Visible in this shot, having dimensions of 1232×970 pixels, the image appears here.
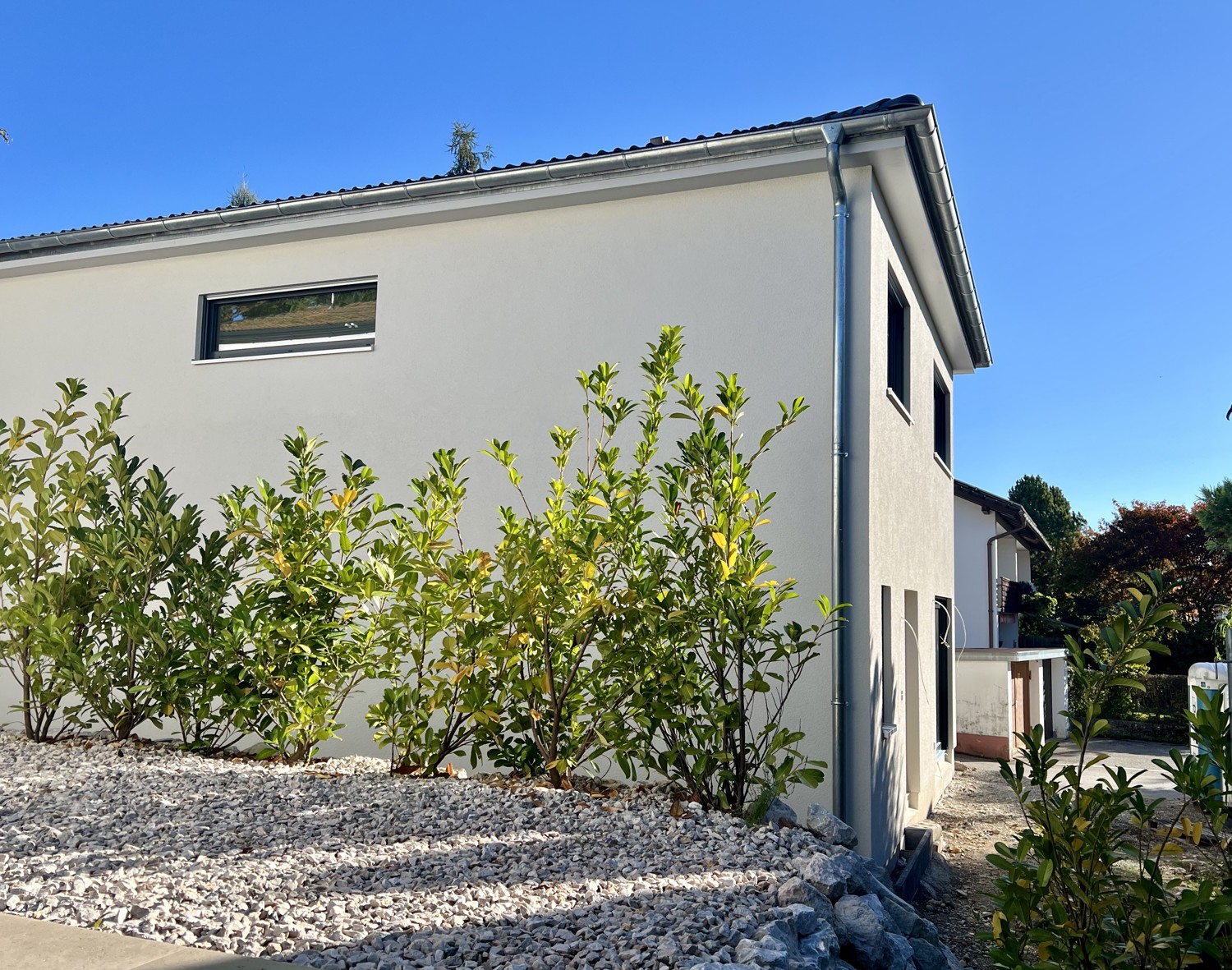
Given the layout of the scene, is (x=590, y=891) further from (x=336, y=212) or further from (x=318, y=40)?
(x=318, y=40)

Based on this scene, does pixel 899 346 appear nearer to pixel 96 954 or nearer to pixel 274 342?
pixel 274 342

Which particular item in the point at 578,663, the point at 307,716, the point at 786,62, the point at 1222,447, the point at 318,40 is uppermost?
the point at 318,40

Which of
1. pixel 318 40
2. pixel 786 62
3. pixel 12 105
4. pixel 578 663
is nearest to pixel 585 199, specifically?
pixel 786 62

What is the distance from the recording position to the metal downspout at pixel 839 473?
6484 millimetres

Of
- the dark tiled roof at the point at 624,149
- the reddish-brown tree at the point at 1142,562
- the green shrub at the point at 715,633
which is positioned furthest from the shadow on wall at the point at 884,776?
the reddish-brown tree at the point at 1142,562

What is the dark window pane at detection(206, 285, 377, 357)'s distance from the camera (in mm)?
8578

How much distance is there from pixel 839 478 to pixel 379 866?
3.90m

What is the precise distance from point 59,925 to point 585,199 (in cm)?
593

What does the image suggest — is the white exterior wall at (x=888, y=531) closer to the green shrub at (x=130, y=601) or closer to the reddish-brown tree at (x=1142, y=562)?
the green shrub at (x=130, y=601)

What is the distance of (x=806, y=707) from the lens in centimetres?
665

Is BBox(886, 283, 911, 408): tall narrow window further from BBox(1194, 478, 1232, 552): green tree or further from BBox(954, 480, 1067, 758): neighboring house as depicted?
BBox(954, 480, 1067, 758): neighboring house

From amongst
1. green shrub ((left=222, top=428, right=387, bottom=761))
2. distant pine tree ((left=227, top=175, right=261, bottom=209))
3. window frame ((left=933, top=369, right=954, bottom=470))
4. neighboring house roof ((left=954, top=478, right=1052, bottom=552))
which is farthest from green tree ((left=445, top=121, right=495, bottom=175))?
green shrub ((left=222, top=428, right=387, bottom=761))

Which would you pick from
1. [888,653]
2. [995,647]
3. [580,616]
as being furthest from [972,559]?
[580,616]

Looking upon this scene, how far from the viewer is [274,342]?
8.84m
